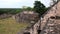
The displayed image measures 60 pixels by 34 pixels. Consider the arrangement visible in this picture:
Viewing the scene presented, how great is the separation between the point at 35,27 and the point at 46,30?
112 centimetres

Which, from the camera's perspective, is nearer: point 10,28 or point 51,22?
point 51,22

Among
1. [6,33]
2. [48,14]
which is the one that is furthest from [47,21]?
[6,33]

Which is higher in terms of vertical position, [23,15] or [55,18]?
[55,18]

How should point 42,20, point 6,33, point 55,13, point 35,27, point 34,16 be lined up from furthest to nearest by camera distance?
point 34,16 → point 6,33 → point 35,27 → point 42,20 → point 55,13

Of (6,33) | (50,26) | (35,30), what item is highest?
(50,26)

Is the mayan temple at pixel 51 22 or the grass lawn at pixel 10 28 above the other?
the mayan temple at pixel 51 22

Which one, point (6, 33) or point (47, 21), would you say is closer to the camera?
point (47, 21)

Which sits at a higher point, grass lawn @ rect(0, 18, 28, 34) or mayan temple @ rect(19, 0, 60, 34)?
mayan temple @ rect(19, 0, 60, 34)

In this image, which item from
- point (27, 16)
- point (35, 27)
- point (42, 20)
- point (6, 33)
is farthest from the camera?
point (27, 16)

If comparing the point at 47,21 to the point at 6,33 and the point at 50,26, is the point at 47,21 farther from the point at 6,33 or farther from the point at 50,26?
the point at 6,33

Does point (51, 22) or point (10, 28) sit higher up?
point (51, 22)

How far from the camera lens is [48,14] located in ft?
18.2

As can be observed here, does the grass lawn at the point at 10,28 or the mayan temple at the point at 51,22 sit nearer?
the mayan temple at the point at 51,22

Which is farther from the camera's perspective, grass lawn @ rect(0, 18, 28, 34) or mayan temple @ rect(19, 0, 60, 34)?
grass lawn @ rect(0, 18, 28, 34)
